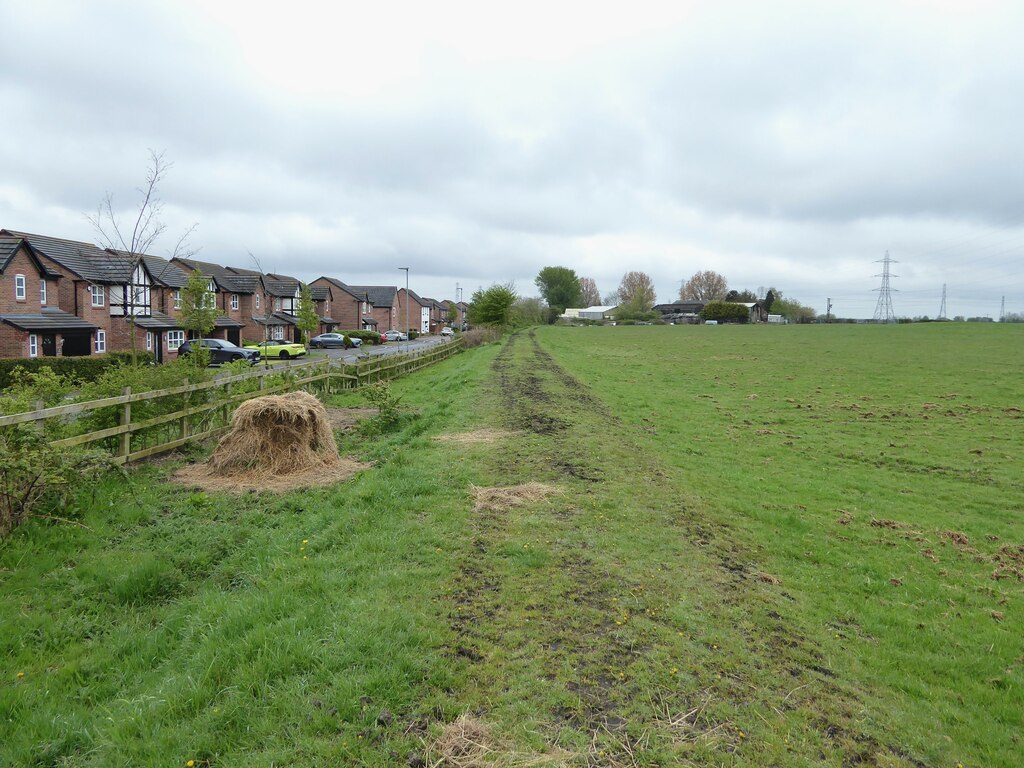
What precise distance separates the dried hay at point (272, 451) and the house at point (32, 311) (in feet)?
95.9

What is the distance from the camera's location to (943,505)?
9.40m

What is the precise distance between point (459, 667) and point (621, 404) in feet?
49.8

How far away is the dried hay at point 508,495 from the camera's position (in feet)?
25.5

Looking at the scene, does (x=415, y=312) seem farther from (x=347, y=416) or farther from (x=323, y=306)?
(x=347, y=416)

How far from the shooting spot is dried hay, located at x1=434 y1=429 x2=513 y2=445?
11930 millimetres

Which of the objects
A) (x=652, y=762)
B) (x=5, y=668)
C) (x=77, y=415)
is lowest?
(x=5, y=668)

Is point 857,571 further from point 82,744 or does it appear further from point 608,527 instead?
point 82,744

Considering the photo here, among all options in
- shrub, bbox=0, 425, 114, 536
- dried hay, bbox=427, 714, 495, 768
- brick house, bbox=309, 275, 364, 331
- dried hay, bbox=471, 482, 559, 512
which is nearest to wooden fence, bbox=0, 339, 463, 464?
shrub, bbox=0, 425, 114, 536

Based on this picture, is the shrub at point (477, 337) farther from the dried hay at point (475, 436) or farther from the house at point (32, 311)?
the dried hay at point (475, 436)

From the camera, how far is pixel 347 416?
1655 centimetres

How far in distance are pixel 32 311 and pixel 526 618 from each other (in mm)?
39937

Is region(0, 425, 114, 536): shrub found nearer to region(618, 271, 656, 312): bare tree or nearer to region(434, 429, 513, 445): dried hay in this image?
region(434, 429, 513, 445): dried hay

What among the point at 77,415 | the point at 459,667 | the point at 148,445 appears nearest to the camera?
the point at 459,667

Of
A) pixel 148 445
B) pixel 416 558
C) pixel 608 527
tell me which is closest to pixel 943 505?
pixel 608 527
